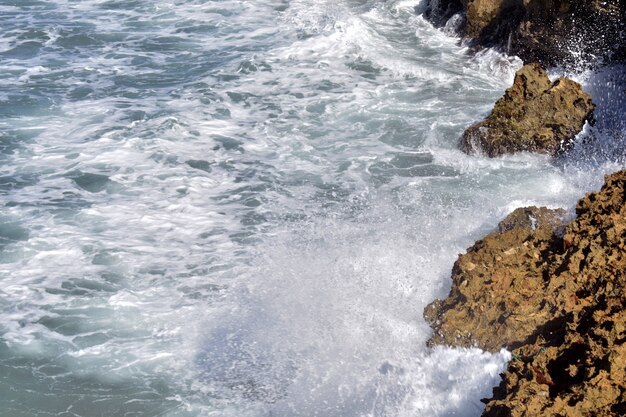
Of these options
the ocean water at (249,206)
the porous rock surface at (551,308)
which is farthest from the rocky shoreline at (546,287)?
the ocean water at (249,206)

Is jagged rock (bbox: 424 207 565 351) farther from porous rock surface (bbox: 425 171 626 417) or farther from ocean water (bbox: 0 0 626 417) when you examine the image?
ocean water (bbox: 0 0 626 417)

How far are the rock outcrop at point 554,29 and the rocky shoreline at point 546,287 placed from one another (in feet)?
7.53

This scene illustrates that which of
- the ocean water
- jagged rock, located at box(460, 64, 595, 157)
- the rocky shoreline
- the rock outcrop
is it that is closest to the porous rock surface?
the rocky shoreline

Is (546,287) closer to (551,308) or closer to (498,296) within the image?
(551,308)

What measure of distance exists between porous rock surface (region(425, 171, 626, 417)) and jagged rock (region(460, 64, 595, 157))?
2.78 m

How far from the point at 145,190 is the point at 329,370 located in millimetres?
4165

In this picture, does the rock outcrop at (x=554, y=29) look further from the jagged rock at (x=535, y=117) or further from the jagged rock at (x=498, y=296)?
the jagged rock at (x=498, y=296)

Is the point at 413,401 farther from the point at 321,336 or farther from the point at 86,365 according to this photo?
the point at 86,365

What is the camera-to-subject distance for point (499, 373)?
532cm

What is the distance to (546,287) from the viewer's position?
5.59 meters

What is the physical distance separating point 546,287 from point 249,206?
14.1 feet

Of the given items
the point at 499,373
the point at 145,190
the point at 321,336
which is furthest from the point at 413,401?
the point at 145,190

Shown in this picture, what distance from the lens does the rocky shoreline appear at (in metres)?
4.38

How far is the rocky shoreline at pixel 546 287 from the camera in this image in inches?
172
